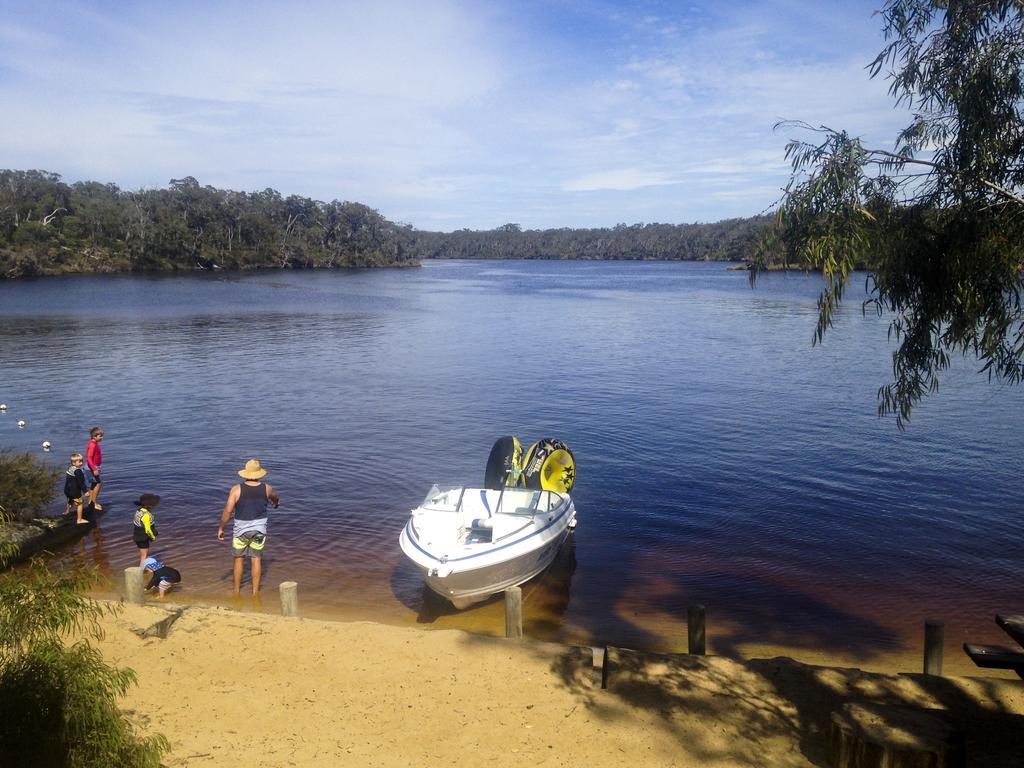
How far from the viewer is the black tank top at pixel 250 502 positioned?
10.9 metres

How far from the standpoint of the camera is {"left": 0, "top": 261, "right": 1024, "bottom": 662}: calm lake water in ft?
40.7

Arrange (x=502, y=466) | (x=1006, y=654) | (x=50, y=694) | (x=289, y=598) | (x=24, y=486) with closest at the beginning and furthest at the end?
(x=50, y=694)
(x=1006, y=654)
(x=289, y=598)
(x=502, y=466)
(x=24, y=486)

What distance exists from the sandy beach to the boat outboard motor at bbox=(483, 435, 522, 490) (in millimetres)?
4579

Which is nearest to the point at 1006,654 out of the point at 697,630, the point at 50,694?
the point at 697,630

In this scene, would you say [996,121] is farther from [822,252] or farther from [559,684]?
[559,684]

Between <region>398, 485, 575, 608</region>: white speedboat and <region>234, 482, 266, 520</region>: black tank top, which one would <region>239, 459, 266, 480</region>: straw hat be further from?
<region>398, 485, 575, 608</region>: white speedboat

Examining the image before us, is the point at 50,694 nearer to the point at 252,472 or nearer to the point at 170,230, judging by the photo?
the point at 252,472

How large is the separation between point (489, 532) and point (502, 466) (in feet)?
7.24

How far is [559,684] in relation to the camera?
26.6 ft

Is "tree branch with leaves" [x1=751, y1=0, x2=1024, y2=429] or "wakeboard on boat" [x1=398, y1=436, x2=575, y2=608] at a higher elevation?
"tree branch with leaves" [x1=751, y1=0, x2=1024, y2=429]

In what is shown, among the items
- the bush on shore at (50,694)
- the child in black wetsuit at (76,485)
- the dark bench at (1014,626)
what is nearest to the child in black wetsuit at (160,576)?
the child in black wetsuit at (76,485)

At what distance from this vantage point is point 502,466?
13.7 metres

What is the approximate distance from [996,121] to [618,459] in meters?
14.0

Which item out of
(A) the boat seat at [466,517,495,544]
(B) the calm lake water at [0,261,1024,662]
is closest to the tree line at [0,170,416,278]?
(B) the calm lake water at [0,261,1024,662]
